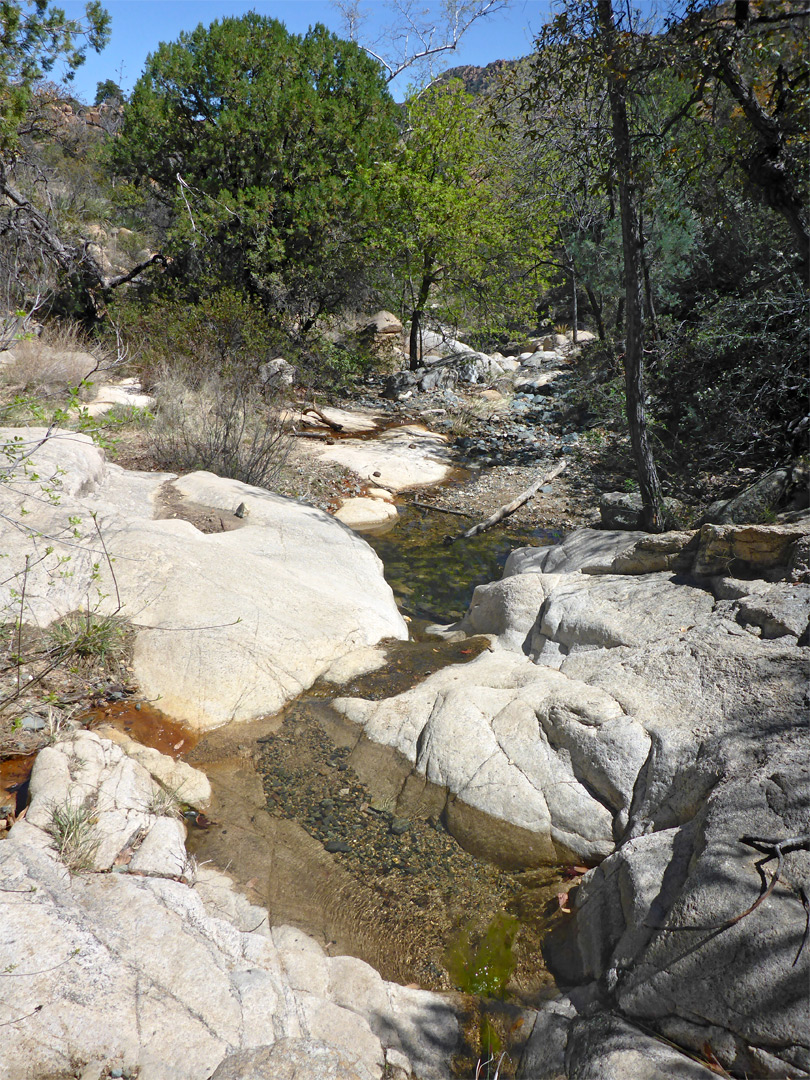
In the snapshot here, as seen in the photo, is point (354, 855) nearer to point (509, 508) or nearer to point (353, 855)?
point (353, 855)

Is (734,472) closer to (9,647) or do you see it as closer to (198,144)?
(9,647)

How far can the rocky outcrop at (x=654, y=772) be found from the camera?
7.09ft

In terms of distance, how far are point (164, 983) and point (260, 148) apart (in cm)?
1512

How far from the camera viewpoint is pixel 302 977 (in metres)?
2.63

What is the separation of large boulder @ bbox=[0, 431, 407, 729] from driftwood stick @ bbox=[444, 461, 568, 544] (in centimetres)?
250

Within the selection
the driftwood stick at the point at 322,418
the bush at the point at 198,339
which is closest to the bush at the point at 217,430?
the bush at the point at 198,339

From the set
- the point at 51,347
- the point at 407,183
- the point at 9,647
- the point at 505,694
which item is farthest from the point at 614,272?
the point at 9,647

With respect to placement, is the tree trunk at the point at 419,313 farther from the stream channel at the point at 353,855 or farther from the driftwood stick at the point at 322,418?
the stream channel at the point at 353,855

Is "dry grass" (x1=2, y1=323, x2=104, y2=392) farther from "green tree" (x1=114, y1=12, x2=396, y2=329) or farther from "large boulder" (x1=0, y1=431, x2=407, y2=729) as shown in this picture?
"green tree" (x1=114, y1=12, x2=396, y2=329)

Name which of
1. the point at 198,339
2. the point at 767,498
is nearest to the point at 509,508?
the point at 767,498

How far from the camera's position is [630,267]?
6770 millimetres

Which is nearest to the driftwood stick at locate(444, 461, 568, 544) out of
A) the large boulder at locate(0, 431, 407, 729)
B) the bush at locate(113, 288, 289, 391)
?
the large boulder at locate(0, 431, 407, 729)

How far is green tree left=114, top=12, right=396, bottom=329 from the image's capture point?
13.5 metres

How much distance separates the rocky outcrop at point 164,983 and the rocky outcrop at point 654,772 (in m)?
0.79
